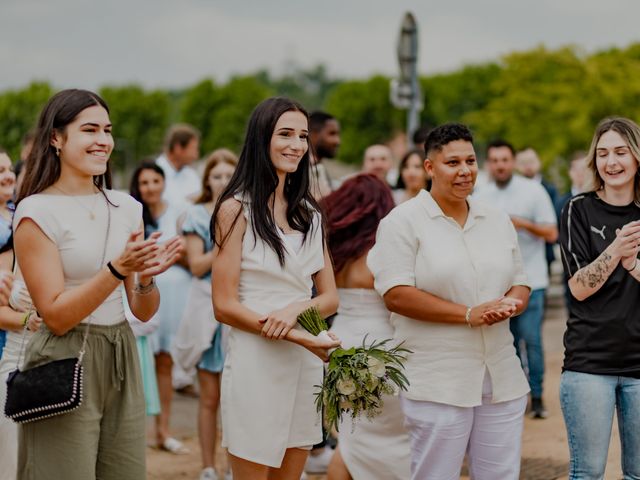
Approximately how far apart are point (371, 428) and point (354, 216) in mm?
1297

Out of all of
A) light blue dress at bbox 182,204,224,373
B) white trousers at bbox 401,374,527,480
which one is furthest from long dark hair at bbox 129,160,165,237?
white trousers at bbox 401,374,527,480

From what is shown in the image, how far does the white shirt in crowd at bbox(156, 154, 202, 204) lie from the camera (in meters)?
9.73

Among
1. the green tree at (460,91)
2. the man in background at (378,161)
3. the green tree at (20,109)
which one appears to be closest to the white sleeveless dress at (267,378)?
the man in background at (378,161)

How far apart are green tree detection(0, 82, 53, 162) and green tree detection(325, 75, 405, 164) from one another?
17.6 meters

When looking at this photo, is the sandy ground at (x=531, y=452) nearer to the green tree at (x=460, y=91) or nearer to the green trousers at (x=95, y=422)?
the green trousers at (x=95, y=422)

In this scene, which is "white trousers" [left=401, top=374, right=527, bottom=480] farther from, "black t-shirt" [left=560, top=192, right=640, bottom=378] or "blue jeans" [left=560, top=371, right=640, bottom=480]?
"black t-shirt" [left=560, top=192, right=640, bottom=378]

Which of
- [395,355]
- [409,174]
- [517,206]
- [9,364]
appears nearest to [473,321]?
[395,355]

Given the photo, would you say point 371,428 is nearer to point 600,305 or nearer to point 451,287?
point 451,287

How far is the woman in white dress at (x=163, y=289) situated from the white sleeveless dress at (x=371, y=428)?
7.36ft

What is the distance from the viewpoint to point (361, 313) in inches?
229

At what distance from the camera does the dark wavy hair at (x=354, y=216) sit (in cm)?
580

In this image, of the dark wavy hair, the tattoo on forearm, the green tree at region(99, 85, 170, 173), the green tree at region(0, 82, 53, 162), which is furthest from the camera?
the green tree at region(99, 85, 170, 173)

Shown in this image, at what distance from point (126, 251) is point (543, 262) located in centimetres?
606

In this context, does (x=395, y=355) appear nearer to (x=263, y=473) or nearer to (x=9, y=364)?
(x=263, y=473)
